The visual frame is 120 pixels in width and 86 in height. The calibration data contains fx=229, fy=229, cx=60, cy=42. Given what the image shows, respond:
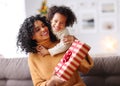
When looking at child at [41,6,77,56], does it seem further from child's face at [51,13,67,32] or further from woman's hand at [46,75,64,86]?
woman's hand at [46,75,64,86]

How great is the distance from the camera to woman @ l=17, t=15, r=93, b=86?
156cm

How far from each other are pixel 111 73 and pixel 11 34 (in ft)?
6.20

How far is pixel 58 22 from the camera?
156cm

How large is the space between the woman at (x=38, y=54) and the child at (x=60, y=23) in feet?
0.16

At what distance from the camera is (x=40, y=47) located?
5.32ft

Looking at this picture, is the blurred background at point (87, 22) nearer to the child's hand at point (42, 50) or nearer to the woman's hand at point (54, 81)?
the child's hand at point (42, 50)

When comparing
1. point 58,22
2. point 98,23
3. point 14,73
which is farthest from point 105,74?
point 98,23

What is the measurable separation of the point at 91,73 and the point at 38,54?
49 cm

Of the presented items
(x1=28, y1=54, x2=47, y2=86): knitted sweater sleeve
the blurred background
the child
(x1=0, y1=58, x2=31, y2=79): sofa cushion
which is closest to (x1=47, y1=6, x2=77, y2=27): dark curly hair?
the child

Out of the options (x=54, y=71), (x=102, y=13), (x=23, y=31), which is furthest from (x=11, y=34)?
(x=54, y=71)

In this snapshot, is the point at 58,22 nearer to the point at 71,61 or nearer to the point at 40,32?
the point at 40,32

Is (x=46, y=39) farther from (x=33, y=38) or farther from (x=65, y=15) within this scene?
(x=65, y=15)

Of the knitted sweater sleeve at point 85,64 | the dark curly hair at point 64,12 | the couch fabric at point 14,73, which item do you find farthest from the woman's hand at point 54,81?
the couch fabric at point 14,73

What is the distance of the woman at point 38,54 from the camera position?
1.56 metres
